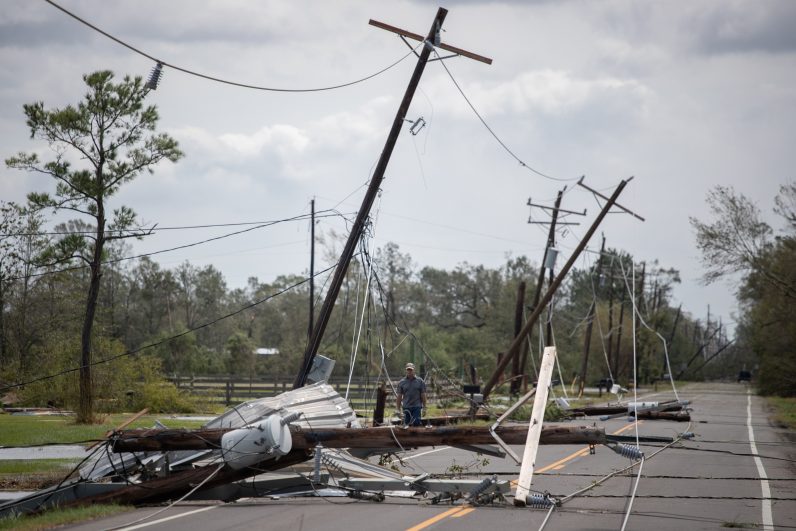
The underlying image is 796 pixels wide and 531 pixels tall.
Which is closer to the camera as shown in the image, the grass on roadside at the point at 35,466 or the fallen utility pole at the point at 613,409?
the grass on roadside at the point at 35,466

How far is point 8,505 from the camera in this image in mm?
12992

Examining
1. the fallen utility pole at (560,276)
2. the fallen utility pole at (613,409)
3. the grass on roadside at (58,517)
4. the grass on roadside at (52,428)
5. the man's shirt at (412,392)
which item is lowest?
the grass on roadside at (58,517)

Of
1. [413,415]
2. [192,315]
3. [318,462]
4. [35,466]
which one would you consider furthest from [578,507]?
[192,315]

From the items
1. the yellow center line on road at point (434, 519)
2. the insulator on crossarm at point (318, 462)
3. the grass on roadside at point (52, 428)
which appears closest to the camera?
the yellow center line on road at point (434, 519)

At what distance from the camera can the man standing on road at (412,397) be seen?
65.9 feet

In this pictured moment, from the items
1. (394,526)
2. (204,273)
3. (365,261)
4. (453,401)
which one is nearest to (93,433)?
(365,261)

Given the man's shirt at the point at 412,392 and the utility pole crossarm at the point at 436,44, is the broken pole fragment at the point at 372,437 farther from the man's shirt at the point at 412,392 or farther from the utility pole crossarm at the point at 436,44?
the utility pole crossarm at the point at 436,44

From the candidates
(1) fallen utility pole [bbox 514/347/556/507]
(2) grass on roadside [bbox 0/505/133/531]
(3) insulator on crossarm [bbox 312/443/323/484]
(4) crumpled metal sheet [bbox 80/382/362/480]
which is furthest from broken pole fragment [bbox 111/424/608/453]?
(2) grass on roadside [bbox 0/505/133/531]

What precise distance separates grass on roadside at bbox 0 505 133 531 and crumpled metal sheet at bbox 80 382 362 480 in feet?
4.31

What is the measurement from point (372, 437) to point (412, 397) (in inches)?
245

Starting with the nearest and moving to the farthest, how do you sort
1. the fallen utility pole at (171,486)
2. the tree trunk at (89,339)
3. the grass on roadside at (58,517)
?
the grass on roadside at (58,517)
the fallen utility pole at (171,486)
the tree trunk at (89,339)

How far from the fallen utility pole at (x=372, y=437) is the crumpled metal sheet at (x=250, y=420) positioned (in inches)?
14.6

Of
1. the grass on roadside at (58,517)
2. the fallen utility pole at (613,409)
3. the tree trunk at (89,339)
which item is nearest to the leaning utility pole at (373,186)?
the grass on roadside at (58,517)

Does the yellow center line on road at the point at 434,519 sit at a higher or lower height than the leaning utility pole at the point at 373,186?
lower
